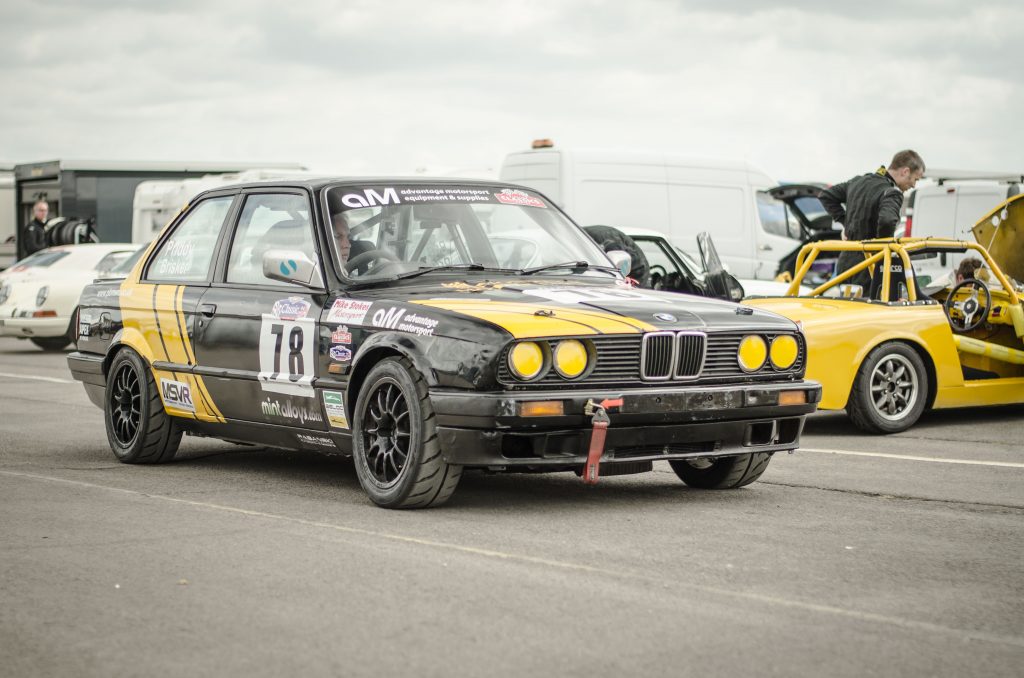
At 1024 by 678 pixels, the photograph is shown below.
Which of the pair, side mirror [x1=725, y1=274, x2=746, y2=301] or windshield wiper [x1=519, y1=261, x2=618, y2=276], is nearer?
windshield wiper [x1=519, y1=261, x2=618, y2=276]

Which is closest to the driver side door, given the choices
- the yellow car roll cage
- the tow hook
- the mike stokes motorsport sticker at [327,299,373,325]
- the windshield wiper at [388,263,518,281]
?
the mike stokes motorsport sticker at [327,299,373,325]

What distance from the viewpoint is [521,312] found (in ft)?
20.0

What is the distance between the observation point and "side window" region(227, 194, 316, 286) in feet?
23.8

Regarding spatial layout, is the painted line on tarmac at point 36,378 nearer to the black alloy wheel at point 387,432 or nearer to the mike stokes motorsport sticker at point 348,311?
the mike stokes motorsport sticker at point 348,311

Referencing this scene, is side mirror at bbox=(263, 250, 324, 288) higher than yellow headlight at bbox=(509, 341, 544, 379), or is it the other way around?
side mirror at bbox=(263, 250, 324, 288)

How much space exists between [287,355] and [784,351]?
7.71 ft

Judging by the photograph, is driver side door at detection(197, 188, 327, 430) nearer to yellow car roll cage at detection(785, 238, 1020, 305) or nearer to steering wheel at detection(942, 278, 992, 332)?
yellow car roll cage at detection(785, 238, 1020, 305)

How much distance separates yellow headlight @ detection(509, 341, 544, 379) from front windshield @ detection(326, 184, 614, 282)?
1.18 meters

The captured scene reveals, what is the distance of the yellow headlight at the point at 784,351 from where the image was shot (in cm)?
659

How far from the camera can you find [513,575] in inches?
195

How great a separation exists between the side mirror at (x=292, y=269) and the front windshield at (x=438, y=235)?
142mm

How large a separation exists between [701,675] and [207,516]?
3.05 meters

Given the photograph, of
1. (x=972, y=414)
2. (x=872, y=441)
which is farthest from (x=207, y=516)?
(x=972, y=414)

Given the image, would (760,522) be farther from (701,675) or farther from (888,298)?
(888,298)
